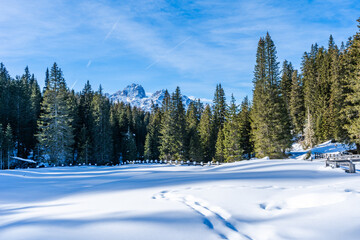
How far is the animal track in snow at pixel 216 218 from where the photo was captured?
12.5 ft

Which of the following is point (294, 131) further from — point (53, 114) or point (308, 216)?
point (308, 216)

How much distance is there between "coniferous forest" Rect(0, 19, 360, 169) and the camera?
33.2 metres

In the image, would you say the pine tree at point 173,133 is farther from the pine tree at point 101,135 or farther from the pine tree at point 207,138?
the pine tree at point 101,135

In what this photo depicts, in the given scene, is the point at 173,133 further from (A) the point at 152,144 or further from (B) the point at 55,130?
(B) the point at 55,130

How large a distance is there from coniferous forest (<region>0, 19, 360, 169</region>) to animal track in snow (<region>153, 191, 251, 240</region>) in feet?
81.5

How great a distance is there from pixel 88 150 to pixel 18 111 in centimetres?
1716

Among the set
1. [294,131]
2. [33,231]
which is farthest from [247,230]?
[294,131]

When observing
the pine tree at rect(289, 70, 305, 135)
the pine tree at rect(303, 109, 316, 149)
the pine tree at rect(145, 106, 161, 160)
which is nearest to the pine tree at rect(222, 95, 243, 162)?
the pine tree at rect(303, 109, 316, 149)

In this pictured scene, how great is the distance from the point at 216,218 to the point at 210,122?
50.5 meters

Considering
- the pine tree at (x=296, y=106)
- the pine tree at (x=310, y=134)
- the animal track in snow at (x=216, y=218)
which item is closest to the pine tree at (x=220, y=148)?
the pine tree at (x=310, y=134)

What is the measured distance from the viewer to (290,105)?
54.4 metres

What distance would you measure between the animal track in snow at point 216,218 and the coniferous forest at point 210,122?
24.9 m

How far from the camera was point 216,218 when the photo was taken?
4.60 metres

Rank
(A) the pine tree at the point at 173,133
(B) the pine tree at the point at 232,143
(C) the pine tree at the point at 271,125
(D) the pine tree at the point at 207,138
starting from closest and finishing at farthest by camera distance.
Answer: (C) the pine tree at the point at 271,125 → (B) the pine tree at the point at 232,143 → (A) the pine tree at the point at 173,133 → (D) the pine tree at the point at 207,138
